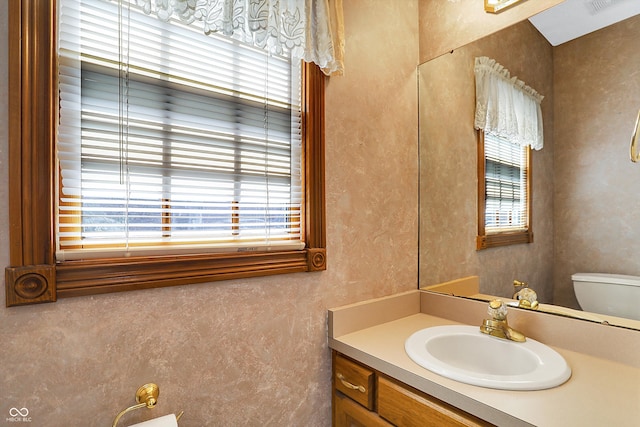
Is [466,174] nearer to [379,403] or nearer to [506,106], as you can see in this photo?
[506,106]

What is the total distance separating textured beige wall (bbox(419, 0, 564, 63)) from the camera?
133cm

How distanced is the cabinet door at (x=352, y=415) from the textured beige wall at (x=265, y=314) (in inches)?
2.1

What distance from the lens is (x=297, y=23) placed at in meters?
1.13

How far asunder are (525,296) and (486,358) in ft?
0.97

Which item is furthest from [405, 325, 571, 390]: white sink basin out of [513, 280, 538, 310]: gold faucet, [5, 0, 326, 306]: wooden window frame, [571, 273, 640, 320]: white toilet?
[5, 0, 326, 306]: wooden window frame

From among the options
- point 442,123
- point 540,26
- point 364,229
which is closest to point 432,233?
point 364,229

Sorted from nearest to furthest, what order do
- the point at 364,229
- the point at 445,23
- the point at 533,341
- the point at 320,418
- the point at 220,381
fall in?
the point at 220,381 → the point at 533,341 → the point at 320,418 → the point at 364,229 → the point at 445,23

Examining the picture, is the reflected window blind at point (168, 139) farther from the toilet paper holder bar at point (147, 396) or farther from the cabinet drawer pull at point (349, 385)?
the cabinet drawer pull at point (349, 385)

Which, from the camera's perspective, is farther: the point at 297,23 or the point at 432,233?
the point at 432,233

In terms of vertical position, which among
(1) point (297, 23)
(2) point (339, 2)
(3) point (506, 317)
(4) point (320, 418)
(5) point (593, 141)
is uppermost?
(2) point (339, 2)

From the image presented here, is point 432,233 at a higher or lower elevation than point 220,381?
higher

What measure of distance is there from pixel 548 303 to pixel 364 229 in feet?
2.49

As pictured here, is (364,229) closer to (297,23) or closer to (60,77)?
(297,23)

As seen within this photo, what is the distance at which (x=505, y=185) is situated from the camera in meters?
1.41
